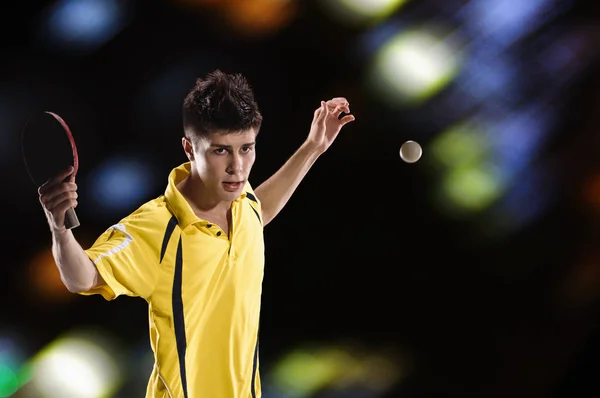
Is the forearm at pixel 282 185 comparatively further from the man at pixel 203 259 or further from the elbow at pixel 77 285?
the elbow at pixel 77 285

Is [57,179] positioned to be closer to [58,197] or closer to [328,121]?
[58,197]

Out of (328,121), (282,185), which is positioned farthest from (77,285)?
(328,121)

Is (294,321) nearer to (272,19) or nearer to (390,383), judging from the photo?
(390,383)

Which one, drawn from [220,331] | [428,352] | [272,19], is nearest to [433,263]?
[428,352]

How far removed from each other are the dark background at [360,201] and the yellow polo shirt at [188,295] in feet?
1.73

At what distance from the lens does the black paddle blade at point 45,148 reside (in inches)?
36.2

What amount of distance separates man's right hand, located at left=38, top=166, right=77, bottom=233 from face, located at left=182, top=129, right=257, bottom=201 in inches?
11.1

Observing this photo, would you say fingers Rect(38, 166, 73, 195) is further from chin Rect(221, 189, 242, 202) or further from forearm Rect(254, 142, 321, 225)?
forearm Rect(254, 142, 321, 225)

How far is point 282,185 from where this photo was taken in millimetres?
1415

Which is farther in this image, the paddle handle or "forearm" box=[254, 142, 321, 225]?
"forearm" box=[254, 142, 321, 225]

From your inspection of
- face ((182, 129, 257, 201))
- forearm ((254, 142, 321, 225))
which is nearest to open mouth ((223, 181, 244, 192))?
face ((182, 129, 257, 201))

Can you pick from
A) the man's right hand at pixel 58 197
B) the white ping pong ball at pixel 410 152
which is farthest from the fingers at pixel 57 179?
the white ping pong ball at pixel 410 152

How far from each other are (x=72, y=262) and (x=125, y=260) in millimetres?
113

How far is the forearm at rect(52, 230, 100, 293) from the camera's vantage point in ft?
3.01
